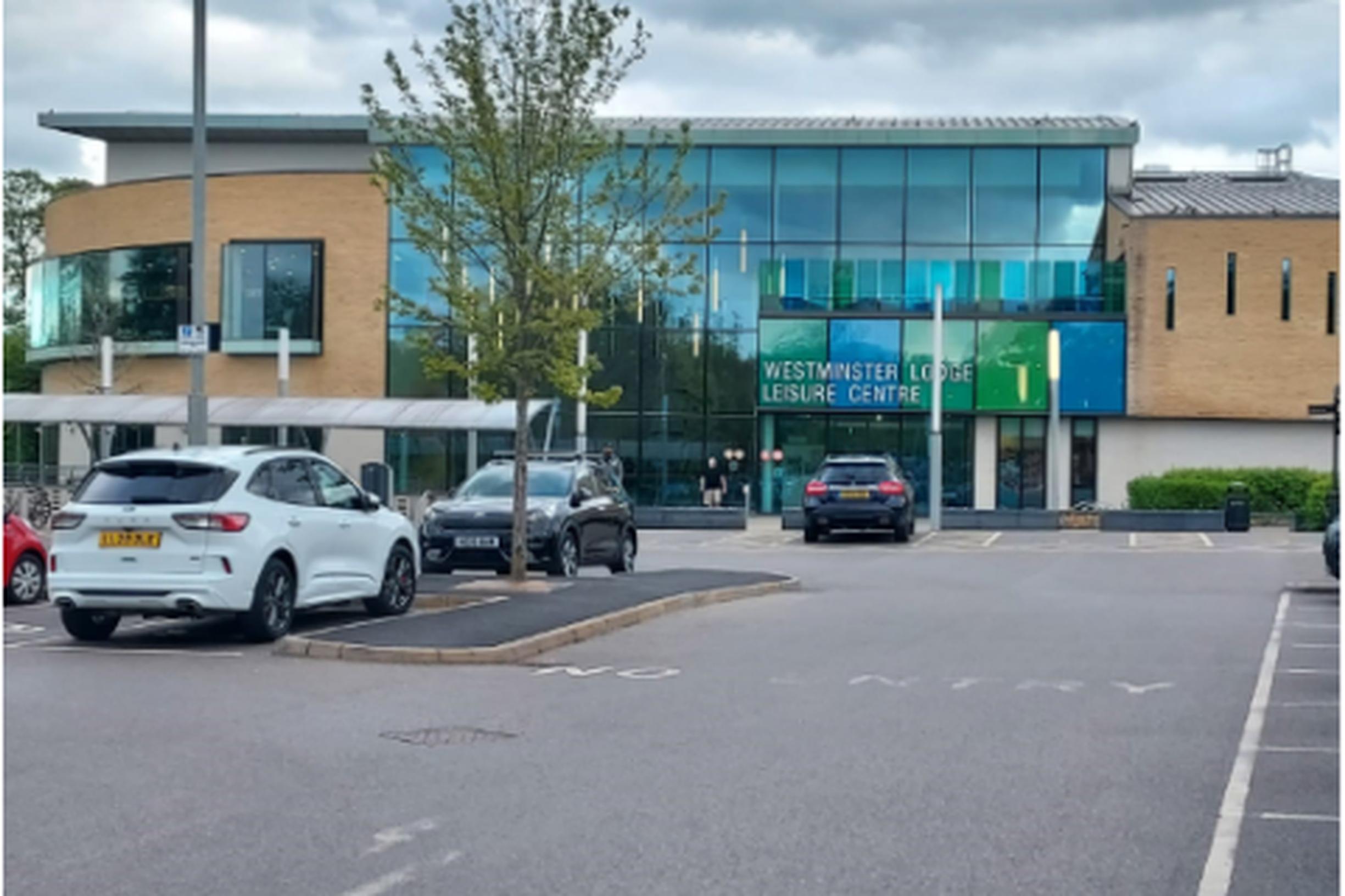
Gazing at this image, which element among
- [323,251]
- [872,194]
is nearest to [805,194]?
[872,194]

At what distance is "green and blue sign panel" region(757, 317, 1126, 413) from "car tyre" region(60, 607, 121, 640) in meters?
34.1

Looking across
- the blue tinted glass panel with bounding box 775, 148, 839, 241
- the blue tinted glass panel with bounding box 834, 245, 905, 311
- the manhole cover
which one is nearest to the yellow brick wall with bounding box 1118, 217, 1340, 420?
the blue tinted glass panel with bounding box 834, 245, 905, 311

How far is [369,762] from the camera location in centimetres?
880

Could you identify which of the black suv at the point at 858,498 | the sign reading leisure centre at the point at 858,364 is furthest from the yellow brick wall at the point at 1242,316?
the black suv at the point at 858,498

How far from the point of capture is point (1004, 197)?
48406 mm

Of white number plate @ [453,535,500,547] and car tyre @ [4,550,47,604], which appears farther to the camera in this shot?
white number plate @ [453,535,500,547]

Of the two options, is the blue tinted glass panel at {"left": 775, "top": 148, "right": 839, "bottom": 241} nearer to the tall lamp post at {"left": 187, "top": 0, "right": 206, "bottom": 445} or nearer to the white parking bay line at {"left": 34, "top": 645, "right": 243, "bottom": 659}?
the tall lamp post at {"left": 187, "top": 0, "right": 206, "bottom": 445}

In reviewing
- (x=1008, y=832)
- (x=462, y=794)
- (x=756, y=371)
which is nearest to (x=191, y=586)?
(x=462, y=794)

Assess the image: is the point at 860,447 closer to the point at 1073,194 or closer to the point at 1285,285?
the point at 1073,194

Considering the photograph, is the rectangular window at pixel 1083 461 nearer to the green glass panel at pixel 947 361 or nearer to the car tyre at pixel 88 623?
the green glass panel at pixel 947 361

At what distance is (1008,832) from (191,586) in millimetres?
8043

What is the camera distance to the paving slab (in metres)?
13.9

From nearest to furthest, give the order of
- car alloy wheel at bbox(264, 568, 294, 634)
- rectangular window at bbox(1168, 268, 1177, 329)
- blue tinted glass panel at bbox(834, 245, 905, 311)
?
car alloy wheel at bbox(264, 568, 294, 634) → rectangular window at bbox(1168, 268, 1177, 329) → blue tinted glass panel at bbox(834, 245, 905, 311)

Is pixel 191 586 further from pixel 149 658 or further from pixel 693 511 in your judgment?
pixel 693 511
